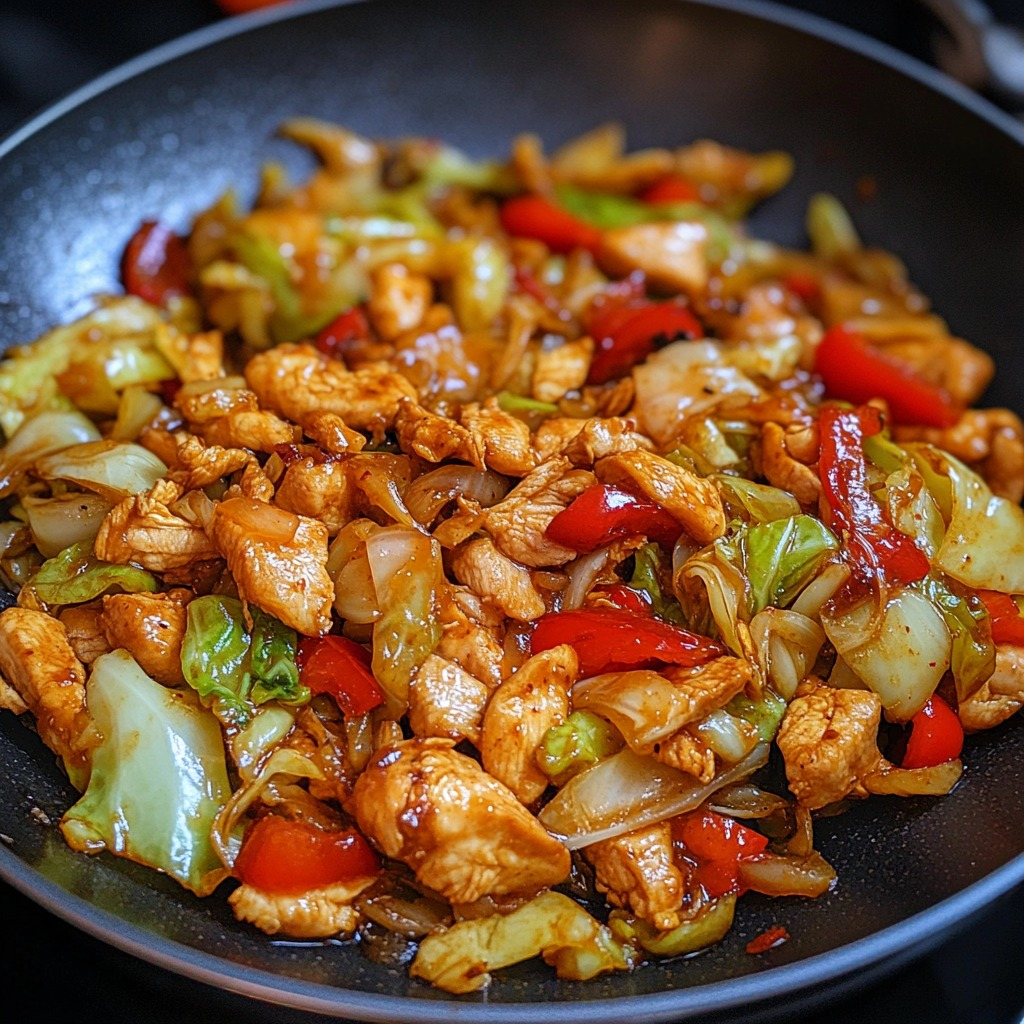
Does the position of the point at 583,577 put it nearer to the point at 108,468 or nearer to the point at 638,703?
the point at 638,703

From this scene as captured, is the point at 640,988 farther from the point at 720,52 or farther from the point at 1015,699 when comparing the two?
the point at 720,52

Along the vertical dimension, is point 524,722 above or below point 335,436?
below

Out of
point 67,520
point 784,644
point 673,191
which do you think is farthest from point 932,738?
point 673,191

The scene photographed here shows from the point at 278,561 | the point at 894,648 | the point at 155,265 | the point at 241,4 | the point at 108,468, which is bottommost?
the point at 894,648

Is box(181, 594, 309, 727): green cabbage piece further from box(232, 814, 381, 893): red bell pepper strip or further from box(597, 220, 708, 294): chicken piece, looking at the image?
box(597, 220, 708, 294): chicken piece

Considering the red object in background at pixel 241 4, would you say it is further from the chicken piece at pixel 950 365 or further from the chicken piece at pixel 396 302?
the chicken piece at pixel 950 365

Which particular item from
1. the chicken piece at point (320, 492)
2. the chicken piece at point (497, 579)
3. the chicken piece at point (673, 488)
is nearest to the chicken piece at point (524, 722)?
the chicken piece at point (497, 579)
